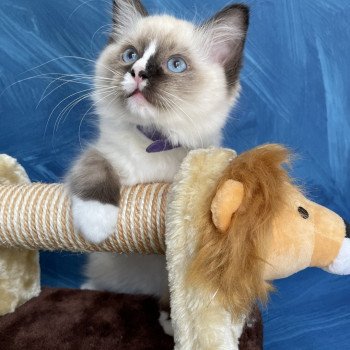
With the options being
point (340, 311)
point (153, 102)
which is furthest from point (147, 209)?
point (340, 311)

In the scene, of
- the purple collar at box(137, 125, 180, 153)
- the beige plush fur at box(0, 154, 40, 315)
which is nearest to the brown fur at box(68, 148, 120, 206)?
the purple collar at box(137, 125, 180, 153)

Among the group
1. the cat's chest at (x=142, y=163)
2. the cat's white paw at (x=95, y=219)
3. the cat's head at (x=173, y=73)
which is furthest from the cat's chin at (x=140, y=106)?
the cat's white paw at (x=95, y=219)

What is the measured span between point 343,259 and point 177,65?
0.59 m

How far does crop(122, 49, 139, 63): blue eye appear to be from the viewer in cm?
118

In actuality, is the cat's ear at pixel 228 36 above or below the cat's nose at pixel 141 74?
above

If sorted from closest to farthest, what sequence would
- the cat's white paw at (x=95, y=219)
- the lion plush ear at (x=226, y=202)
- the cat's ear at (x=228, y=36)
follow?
the lion plush ear at (x=226, y=202) → the cat's white paw at (x=95, y=219) → the cat's ear at (x=228, y=36)

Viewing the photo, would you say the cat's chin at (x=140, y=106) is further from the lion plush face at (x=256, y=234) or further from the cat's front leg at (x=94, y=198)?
the lion plush face at (x=256, y=234)

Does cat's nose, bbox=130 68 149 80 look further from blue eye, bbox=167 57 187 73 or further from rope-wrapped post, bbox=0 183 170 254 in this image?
rope-wrapped post, bbox=0 183 170 254

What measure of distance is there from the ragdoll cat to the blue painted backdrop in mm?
387

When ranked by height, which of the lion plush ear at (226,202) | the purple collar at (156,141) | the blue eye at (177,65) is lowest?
the purple collar at (156,141)

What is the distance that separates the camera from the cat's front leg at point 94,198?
96 centimetres

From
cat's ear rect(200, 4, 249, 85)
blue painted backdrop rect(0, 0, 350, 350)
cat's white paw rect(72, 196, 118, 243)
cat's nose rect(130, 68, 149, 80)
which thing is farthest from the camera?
blue painted backdrop rect(0, 0, 350, 350)

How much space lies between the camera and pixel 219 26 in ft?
3.96

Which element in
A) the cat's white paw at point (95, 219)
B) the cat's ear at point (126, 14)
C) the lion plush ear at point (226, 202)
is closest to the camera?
the lion plush ear at point (226, 202)
